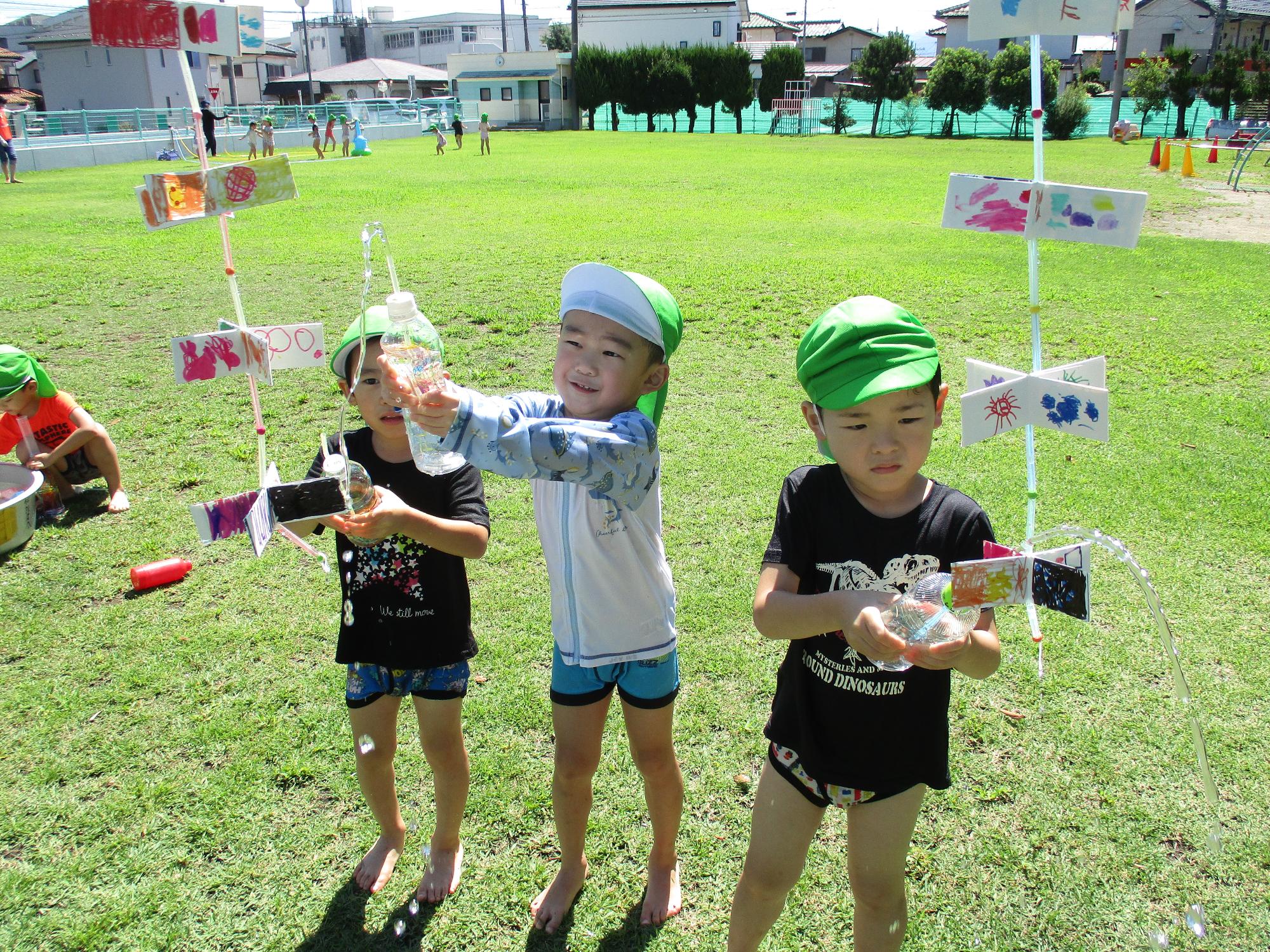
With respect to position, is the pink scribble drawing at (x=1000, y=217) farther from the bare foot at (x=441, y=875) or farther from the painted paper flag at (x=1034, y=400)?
the bare foot at (x=441, y=875)

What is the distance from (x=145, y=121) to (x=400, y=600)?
33980 mm

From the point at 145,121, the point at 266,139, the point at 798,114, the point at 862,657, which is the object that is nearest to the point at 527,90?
the point at 798,114

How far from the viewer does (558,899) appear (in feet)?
8.16

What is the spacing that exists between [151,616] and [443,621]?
89.1 inches

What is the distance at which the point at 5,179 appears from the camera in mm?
21016

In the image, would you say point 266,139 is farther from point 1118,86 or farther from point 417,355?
point 1118,86

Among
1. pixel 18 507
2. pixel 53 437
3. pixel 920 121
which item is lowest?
pixel 18 507

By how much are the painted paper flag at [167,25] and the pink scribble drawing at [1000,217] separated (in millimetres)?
1779

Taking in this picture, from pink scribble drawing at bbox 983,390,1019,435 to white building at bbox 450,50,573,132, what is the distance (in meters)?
52.5

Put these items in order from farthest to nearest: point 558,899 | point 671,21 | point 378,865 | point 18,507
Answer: point 671,21 < point 18,507 < point 378,865 < point 558,899

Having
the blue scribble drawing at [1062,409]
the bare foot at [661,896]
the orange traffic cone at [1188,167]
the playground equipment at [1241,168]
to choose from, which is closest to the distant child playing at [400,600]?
the bare foot at [661,896]

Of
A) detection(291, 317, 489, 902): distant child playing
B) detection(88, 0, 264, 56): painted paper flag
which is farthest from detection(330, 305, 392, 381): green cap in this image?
detection(88, 0, 264, 56): painted paper flag

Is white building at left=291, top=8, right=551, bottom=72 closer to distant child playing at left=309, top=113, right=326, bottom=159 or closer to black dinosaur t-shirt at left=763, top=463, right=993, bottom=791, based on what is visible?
distant child playing at left=309, top=113, right=326, bottom=159

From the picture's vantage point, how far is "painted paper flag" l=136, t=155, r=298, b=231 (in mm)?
2021
